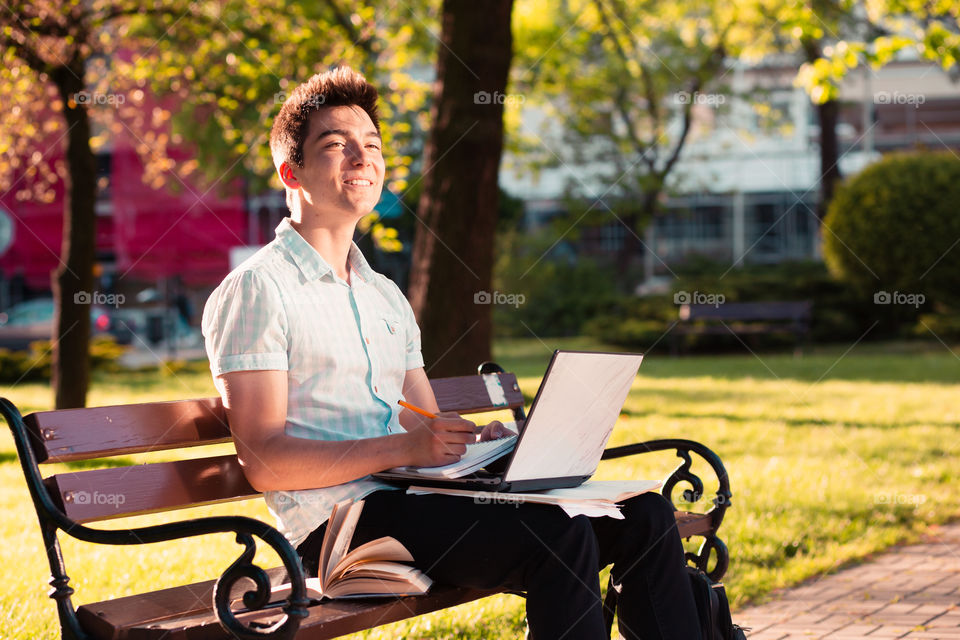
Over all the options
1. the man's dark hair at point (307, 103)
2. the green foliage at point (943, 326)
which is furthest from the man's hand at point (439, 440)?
the green foliage at point (943, 326)

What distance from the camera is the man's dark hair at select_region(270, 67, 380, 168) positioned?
3.00 m

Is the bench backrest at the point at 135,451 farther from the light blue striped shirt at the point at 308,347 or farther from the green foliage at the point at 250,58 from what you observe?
the green foliage at the point at 250,58

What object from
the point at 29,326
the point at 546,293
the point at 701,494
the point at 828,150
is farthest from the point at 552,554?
the point at 29,326

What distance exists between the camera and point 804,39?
10.8 metres

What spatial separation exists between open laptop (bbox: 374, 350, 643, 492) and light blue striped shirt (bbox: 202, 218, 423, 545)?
0.68 ft

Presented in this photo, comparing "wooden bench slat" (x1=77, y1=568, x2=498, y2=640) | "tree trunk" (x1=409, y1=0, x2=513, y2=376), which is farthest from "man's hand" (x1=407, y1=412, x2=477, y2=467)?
"tree trunk" (x1=409, y1=0, x2=513, y2=376)

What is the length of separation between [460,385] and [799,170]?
1467 inches

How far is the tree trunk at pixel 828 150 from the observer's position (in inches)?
950

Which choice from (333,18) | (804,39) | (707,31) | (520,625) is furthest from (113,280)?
(520,625)

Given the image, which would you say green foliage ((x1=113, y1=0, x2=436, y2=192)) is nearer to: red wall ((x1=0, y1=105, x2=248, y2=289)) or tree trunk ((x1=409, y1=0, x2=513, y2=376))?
tree trunk ((x1=409, y1=0, x2=513, y2=376))

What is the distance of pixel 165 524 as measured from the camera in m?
2.30

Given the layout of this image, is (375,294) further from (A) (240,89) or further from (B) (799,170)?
(B) (799,170)

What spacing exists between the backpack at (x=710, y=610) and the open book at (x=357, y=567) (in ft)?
2.55

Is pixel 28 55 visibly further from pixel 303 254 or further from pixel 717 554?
pixel 717 554
